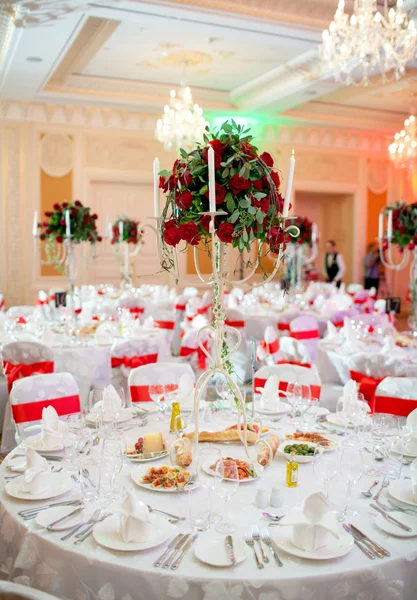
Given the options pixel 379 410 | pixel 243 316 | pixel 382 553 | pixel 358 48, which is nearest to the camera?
pixel 382 553

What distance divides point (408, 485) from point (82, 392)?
3.13 metres

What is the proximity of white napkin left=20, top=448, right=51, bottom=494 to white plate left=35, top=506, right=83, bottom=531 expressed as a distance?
0.14 metres

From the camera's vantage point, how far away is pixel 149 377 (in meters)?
3.61

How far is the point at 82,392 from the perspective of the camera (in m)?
4.79

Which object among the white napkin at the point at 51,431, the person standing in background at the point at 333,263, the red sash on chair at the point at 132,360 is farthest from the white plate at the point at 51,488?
the person standing in background at the point at 333,263

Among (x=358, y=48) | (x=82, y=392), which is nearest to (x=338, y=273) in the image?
(x=358, y=48)

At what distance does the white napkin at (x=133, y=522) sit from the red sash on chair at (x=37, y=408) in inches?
52.8

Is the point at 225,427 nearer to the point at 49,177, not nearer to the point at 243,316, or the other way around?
the point at 243,316

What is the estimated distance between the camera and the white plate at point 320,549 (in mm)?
1703

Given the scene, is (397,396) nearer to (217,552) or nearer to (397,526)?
(397,526)

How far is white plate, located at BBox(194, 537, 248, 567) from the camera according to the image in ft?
5.47

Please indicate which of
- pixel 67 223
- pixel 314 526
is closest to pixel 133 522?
pixel 314 526

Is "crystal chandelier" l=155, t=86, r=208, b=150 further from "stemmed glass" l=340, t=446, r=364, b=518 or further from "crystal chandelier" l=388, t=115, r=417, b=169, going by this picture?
"stemmed glass" l=340, t=446, r=364, b=518

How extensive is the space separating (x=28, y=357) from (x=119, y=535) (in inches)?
109
